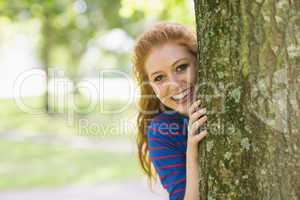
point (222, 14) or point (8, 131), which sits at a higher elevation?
point (222, 14)

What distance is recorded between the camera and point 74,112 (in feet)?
62.4

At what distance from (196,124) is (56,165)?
28.2ft

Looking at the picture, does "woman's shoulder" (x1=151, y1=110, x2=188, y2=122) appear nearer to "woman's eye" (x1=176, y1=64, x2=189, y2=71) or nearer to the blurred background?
"woman's eye" (x1=176, y1=64, x2=189, y2=71)

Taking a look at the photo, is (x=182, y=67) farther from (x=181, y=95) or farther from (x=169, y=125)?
(x=169, y=125)

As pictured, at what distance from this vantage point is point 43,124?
1622 cm

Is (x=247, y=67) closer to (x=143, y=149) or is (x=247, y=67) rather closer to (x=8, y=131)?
(x=143, y=149)

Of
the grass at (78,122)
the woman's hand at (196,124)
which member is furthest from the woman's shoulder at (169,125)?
the grass at (78,122)

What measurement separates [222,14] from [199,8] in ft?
0.45

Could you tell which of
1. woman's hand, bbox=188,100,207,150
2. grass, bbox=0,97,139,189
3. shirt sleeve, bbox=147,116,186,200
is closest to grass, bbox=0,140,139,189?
grass, bbox=0,97,139,189

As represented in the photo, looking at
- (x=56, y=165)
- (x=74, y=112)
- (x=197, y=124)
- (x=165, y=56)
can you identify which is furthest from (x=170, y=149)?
(x=74, y=112)

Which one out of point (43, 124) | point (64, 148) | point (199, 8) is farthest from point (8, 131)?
point (199, 8)

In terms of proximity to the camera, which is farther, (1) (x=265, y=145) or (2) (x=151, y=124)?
(2) (x=151, y=124)

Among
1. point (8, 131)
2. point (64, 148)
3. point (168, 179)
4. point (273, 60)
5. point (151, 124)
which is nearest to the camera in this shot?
point (273, 60)

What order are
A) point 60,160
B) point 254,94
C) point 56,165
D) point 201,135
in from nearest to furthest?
1. point 254,94
2. point 201,135
3. point 56,165
4. point 60,160
